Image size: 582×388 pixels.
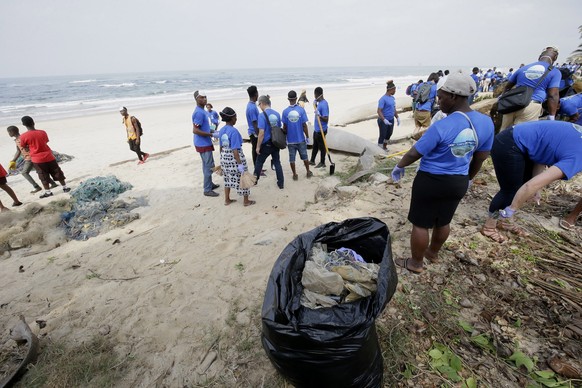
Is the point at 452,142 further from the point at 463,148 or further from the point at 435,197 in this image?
the point at 435,197

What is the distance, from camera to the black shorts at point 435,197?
2.18m

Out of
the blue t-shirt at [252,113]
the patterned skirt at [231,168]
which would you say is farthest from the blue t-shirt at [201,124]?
the blue t-shirt at [252,113]

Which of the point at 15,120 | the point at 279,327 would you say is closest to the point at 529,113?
the point at 279,327

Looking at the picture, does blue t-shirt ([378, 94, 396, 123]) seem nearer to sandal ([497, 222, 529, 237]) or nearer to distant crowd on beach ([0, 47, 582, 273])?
distant crowd on beach ([0, 47, 582, 273])

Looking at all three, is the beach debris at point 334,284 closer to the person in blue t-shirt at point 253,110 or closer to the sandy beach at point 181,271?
the sandy beach at point 181,271

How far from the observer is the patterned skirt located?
471cm

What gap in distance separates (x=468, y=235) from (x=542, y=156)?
1.01m

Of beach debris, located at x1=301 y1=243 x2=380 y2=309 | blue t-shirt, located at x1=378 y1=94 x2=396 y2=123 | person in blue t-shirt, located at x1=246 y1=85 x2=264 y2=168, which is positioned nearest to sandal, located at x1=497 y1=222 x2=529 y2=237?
beach debris, located at x1=301 y1=243 x2=380 y2=309

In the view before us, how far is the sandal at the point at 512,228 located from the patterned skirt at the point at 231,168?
3.59 m

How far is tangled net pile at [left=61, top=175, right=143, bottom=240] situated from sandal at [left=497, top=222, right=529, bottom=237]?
17.3ft

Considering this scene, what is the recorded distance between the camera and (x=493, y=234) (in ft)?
9.67

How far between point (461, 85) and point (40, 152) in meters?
7.50

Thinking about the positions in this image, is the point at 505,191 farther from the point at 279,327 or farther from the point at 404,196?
the point at 279,327

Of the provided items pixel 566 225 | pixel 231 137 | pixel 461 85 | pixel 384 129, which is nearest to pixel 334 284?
pixel 461 85
